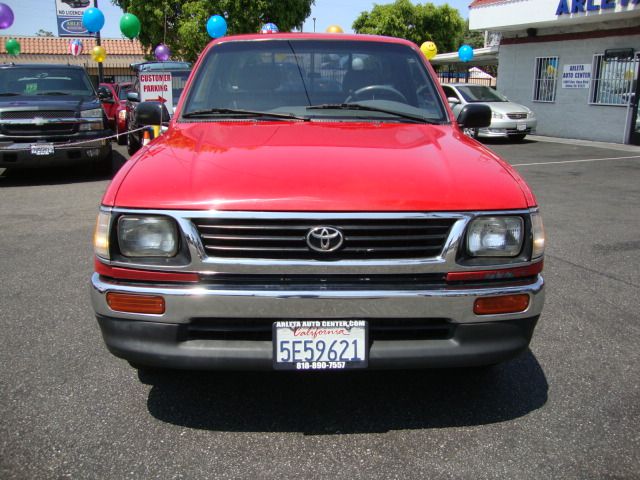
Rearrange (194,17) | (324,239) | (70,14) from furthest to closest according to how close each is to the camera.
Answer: (70,14)
(194,17)
(324,239)

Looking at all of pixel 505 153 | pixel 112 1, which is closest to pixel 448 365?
pixel 505 153

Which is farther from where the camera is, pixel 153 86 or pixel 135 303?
pixel 153 86

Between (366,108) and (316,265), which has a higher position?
(366,108)

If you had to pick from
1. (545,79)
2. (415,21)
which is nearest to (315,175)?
(545,79)

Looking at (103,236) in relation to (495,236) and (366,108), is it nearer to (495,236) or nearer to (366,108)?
(495,236)

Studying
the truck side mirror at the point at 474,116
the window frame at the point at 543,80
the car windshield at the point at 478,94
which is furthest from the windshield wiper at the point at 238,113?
the window frame at the point at 543,80

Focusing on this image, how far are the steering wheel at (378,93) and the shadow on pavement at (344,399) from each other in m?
1.62

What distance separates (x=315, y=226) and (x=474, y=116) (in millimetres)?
1997

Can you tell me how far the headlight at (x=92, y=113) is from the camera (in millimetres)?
9281

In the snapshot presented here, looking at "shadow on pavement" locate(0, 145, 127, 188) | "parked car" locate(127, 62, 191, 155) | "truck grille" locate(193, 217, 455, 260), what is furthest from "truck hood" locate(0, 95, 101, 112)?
"truck grille" locate(193, 217, 455, 260)

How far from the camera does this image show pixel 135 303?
238 centimetres

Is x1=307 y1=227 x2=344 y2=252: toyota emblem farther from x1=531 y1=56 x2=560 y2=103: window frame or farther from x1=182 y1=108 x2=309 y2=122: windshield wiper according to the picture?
x1=531 y1=56 x2=560 y2=103: window frame

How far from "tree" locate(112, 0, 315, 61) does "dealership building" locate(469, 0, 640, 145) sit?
928 centimetres

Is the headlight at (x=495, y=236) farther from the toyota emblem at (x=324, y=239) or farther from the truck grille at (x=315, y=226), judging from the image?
the toyota emblem at (x=324, y=239)
